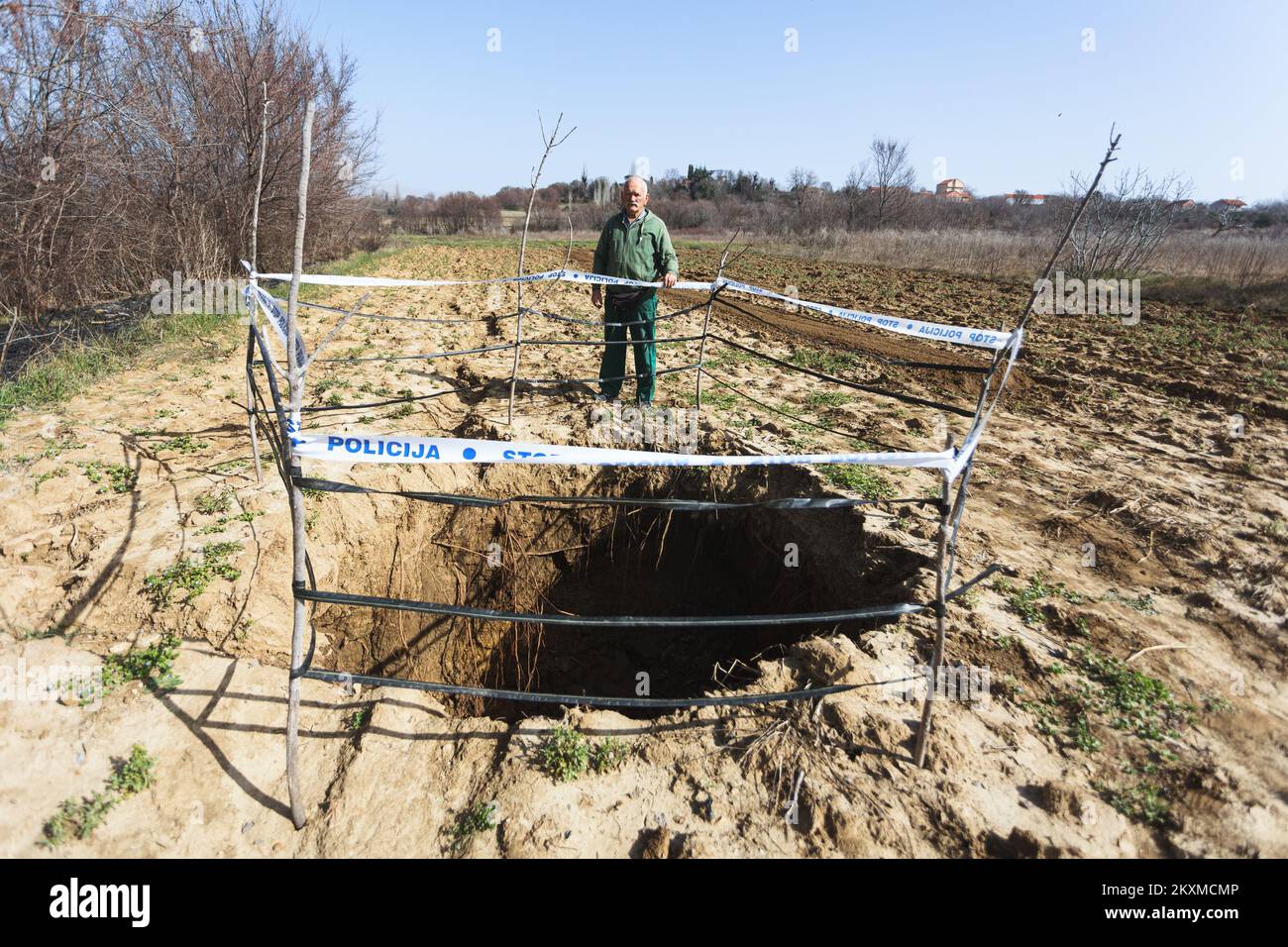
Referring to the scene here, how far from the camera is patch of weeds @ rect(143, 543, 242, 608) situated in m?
Result: 3.37

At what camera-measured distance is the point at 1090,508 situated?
15.2ft

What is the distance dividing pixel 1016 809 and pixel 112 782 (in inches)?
137

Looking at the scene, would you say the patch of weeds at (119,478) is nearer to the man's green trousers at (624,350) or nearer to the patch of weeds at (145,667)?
the patch of weeds at (145,667)

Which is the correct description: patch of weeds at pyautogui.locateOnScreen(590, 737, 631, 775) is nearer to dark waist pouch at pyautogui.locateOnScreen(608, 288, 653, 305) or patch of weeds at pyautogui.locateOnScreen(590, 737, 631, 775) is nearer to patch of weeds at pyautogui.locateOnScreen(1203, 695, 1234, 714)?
patch of weeds at pyautogui.locateOnScreen(1203, 695, 1234, 714)

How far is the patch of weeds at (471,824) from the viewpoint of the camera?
234 cm

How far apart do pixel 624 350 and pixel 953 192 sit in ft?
163

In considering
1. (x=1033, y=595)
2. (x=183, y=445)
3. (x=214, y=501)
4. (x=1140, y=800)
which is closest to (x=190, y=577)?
(x=214, y=501)

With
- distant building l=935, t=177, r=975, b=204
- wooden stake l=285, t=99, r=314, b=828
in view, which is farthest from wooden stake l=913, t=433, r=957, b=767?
distant building l=935, t=177, r=975, b=204

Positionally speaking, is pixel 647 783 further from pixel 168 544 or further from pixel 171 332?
pixel 171 332

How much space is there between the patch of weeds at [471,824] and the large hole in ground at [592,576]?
1.67 metres

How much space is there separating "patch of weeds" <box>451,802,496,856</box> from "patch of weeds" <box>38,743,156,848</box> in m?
1.24

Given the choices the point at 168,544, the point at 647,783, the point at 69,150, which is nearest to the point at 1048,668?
the point at 647,783

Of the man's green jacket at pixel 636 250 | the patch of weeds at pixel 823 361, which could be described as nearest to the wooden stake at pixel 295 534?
the man's green jacket at pixel 636 250

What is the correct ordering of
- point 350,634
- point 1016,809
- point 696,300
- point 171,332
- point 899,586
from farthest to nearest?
1. point 696,300
2. point 171,332
3. point 350,634
4. point 899,586
5. point 1016,809
